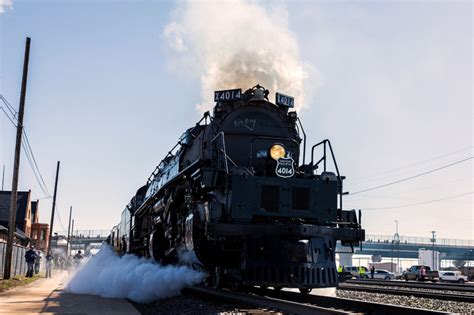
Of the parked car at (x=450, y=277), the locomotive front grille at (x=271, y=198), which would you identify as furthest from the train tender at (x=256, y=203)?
the parked car at (x=450, y=277)

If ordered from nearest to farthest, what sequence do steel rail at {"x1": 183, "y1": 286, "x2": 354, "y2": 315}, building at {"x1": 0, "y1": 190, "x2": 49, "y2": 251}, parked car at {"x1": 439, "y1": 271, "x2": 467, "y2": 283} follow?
Result: steel rail at {"x1": 183, "y1": 286, "x2": 354, "y2": 315} < parked car at {"x1": 439, "y1": 271, "x2": 467, "y2": 283} < building at {"x1": 0, "y1": 190, "x2": 49, "y2": 251}

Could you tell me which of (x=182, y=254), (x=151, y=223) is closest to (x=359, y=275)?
(x=151, y=223)

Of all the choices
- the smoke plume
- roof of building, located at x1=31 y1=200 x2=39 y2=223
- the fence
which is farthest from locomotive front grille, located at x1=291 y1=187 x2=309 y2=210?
roof of building, located at x1=31 y1=200 x2=39 y2=223

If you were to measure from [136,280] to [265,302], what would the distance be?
628 centimetres

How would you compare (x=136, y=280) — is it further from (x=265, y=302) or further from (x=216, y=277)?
(x=265, y=302)

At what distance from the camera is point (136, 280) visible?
15.0m

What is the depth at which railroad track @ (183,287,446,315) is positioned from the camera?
26.3 ft

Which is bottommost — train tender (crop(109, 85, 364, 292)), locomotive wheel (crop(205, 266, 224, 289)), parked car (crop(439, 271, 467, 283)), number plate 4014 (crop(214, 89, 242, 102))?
parked car (crop(439, 271, 467, 283))

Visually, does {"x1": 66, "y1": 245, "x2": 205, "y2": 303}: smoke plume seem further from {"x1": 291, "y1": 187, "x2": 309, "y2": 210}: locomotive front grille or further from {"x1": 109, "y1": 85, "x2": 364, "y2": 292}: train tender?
{"x1": 291, "y1": 187, "x2": 309, "y2": 210}: locomotive front grille

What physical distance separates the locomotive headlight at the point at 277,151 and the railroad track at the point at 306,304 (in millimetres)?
2714

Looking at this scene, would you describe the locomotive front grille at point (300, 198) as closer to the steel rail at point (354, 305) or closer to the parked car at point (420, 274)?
the steel rail at point (354, 305)

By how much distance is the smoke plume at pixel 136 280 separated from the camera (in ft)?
43.7

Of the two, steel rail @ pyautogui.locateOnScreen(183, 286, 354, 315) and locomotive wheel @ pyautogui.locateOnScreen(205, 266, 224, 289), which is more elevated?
locomotive wheel @ pyautogui.locateOnScreen(205, 266, 224, 289)

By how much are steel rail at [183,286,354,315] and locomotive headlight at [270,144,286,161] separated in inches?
110
